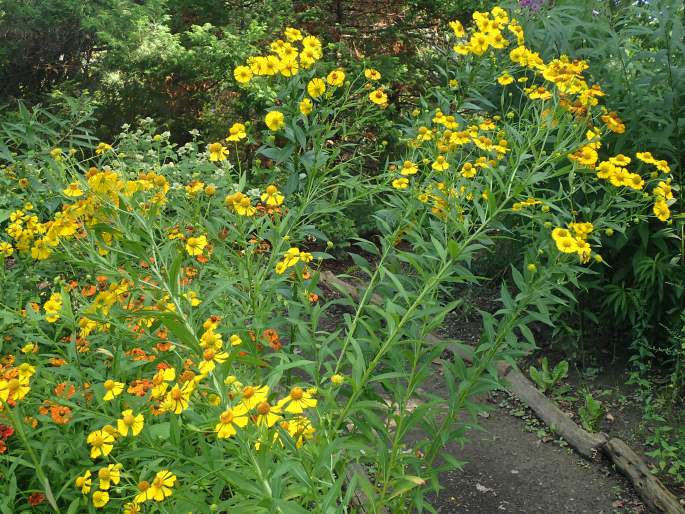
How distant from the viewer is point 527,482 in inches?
119

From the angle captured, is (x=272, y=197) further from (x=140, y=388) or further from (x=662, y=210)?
(x=662, y=210)

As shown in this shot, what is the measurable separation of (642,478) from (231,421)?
2.29 meters

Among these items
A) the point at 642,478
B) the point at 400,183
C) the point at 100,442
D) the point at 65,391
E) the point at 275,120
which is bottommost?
the point at 642,478

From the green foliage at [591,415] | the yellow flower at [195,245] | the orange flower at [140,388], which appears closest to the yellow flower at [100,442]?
the orange flower at [140,388]

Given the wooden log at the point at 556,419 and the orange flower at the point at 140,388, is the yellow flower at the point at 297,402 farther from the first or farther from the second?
the wooden log at the point at 556,419

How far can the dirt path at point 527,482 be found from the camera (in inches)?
112

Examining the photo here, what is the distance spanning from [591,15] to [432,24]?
246 centimetres

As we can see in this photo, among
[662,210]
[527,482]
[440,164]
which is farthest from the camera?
[527,482]

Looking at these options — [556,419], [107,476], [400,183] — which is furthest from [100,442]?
[556,419]

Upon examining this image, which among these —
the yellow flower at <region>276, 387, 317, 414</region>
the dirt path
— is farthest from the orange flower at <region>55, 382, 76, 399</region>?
the dirt path

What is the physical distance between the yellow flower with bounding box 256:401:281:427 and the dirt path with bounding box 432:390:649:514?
1.61 meters

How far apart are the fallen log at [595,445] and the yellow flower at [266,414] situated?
1290 mm

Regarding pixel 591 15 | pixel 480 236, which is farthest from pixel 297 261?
pixel 591 15

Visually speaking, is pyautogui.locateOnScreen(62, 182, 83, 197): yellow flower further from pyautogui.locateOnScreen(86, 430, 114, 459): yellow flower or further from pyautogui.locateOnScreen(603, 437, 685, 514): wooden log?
pyautogui.locateOnScreen(603, 437, 685, 514): wooden log
